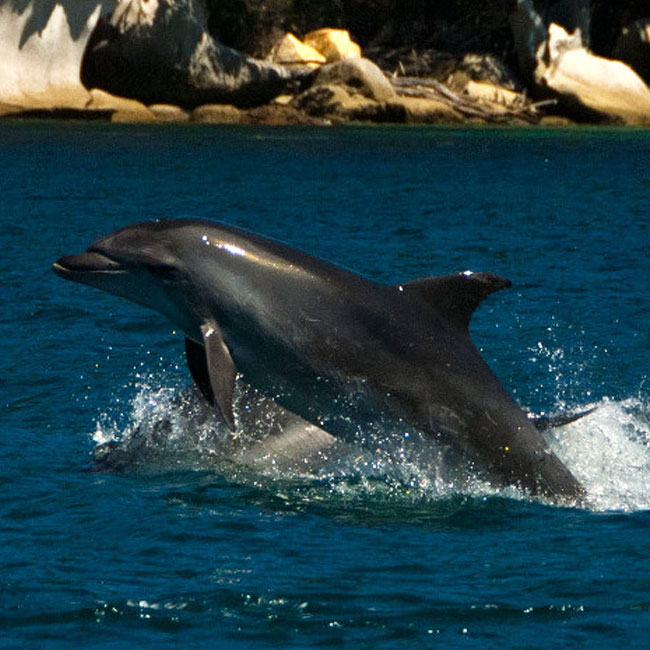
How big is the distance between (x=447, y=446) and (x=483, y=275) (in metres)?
1.09

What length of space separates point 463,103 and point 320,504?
4510cm

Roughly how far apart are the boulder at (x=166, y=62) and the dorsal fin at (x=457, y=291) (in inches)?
1665

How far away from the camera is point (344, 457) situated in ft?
31.3

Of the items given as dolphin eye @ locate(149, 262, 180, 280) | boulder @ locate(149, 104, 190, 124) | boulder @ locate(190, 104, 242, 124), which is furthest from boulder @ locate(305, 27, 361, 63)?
dolphin eye @ locate(149, 262, 180, 280)

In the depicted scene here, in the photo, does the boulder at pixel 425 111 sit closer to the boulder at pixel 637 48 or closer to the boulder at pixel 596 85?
the boulder at pixel 596 85

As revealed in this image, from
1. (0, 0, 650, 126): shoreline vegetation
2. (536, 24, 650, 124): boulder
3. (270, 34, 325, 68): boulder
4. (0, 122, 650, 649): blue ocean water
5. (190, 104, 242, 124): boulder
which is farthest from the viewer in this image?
(270, 34, 325, 68): boulder

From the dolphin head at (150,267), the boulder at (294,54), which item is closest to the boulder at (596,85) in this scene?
the boulder at (294,54)

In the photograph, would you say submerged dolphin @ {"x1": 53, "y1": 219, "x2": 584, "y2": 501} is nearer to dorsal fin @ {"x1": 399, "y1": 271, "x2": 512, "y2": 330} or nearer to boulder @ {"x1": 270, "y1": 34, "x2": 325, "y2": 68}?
dorsal fin @ {"x1": 399, "y1": 271, "x2": 512, "y2": 330}

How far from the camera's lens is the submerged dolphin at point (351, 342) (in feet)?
28.2

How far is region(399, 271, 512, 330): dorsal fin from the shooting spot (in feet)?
27.9

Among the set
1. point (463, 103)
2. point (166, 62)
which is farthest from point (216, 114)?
point (463, 103)

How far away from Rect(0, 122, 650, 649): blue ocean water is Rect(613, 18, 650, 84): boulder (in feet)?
120

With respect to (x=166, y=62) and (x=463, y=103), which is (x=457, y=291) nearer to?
(x=166, y=62)

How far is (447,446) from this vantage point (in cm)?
870
